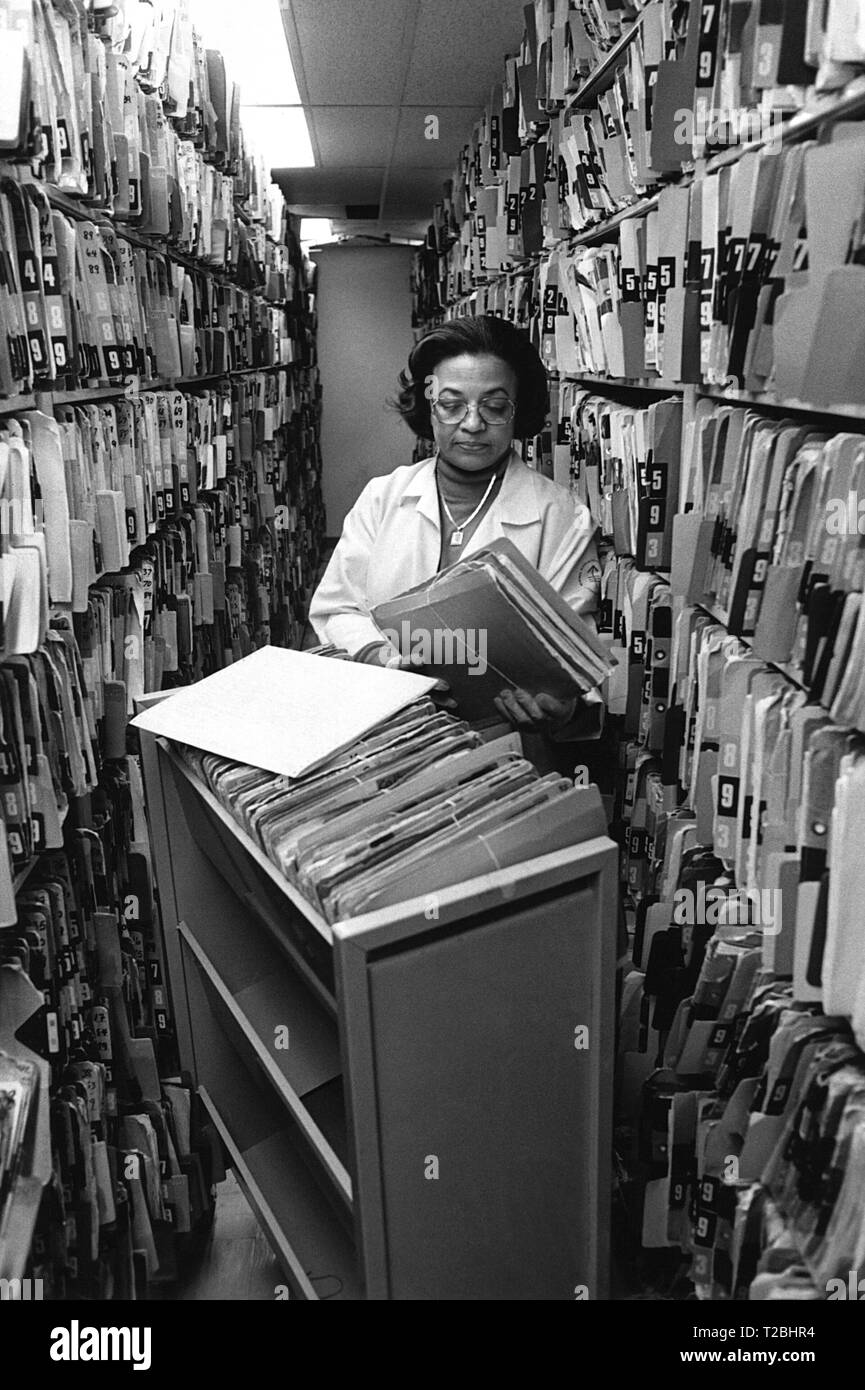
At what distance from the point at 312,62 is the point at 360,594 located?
3.37 m

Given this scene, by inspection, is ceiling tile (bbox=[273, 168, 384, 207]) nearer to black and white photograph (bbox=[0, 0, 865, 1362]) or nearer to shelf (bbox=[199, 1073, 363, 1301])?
black and white photograph (bbox=[0, 0, 865, 1362])

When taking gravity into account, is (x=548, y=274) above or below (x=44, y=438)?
above

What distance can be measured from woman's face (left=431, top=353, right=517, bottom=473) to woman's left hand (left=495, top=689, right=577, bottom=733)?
740mm

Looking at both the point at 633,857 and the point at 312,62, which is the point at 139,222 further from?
the point at 312,62

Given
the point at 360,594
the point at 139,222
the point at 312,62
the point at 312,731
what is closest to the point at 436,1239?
the point at 312,731

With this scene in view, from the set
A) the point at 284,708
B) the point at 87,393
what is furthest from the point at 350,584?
the point at 284,708

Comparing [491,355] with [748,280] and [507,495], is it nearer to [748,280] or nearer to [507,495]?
[507,495]

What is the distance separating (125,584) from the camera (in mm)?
2758

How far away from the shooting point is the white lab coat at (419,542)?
2.68 meters

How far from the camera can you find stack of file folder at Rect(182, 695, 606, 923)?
1.40 m

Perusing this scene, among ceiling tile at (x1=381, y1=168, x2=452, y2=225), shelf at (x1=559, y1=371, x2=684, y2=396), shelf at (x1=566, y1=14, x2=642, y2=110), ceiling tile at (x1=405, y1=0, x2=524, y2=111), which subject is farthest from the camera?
ceiling tile at (x1=381, y1=168, x2=452, y2=225)

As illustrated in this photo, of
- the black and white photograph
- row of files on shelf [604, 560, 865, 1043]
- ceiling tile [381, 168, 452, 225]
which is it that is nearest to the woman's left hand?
the black and white photograph

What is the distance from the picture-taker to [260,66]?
517 cm

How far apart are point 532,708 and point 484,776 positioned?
0.57 meters
